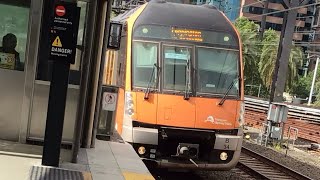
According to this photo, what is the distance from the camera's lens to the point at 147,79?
9266 mm

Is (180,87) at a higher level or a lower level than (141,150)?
higher

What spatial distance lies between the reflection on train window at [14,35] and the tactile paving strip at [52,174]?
144cm

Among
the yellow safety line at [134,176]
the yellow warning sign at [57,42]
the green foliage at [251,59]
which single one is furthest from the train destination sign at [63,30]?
the green foliage at [251,59]

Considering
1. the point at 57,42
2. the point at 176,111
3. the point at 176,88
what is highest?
the point at 57,42

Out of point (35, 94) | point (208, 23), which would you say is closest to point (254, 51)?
point (208, 23)

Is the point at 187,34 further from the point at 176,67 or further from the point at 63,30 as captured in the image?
the point at 63,30

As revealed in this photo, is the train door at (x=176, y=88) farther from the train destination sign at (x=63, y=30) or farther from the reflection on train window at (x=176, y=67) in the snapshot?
→ the train destination sign at (x=63, y=30)

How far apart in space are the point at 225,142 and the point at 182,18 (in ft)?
8.34

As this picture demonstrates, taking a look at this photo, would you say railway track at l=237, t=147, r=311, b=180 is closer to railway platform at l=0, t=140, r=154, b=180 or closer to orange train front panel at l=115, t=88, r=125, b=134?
orange train front panel at l=115, t=88, r=125, b=134

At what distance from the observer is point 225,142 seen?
29.7 ft

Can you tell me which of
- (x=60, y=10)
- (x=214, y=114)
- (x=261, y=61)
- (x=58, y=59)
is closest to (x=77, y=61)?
(x=58, y=59)

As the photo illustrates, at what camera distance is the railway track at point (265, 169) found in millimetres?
11531

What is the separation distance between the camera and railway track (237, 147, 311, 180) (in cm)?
1153

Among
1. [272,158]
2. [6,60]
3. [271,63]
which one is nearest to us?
[6,60]
